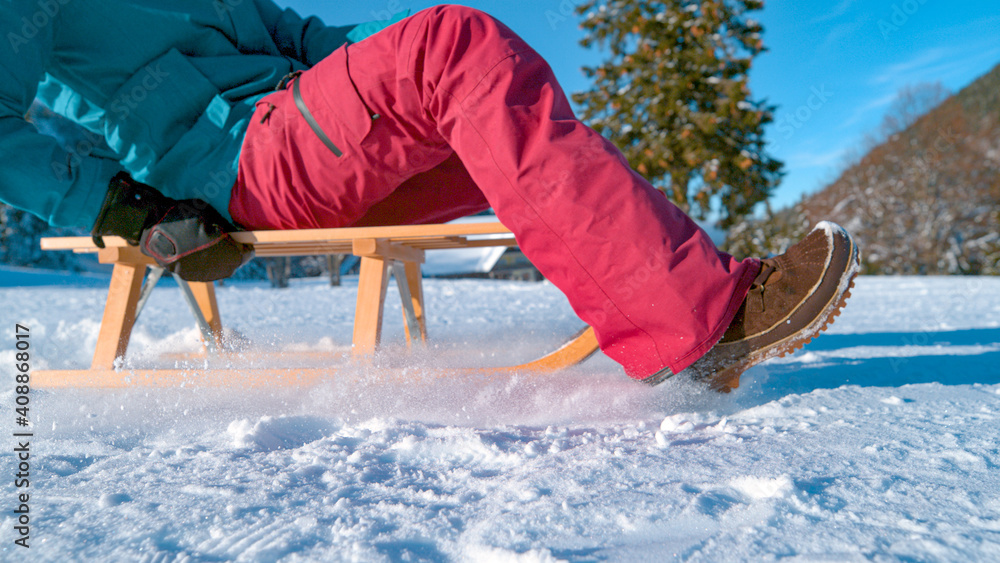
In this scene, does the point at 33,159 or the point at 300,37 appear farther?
the point at 300,37

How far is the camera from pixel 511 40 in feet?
3.10

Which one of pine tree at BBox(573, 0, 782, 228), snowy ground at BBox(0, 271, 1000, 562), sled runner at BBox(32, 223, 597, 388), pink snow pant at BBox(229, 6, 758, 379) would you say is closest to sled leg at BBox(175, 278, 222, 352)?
sled runner at BBox(32, 223, 597, 388)

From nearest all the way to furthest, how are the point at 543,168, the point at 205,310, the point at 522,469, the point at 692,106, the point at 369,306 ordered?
the point at 522,469
the point at 543,168
the point at 369,306
the point at 205,310
the point at 692,106

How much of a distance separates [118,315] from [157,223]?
46cm

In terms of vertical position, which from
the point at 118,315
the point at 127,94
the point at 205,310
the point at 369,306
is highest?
the point at 127,94

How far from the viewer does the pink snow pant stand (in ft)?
2.74

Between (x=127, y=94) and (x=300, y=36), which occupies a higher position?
(x=300, y=36)

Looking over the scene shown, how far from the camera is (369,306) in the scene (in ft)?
4.38

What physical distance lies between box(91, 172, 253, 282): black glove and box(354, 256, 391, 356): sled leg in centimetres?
36

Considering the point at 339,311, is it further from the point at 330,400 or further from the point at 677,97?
the point at 677,97

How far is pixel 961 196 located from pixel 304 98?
20788 millimetres

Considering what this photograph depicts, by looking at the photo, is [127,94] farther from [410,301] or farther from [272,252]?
[410,301]

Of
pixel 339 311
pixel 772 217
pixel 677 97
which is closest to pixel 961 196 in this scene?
pixel 772 217

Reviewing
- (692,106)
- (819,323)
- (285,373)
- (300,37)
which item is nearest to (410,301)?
(285,373)
